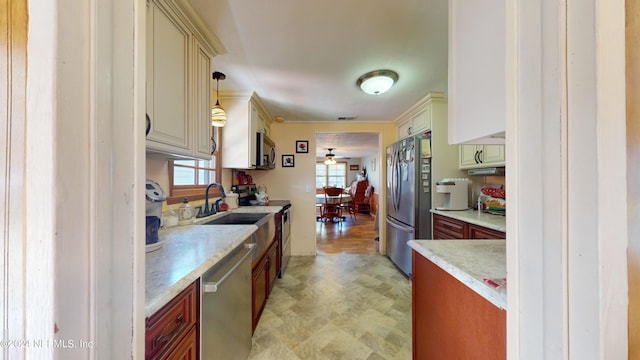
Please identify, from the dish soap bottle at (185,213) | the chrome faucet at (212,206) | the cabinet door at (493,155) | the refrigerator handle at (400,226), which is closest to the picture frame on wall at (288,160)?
the chrome faucet at (212,206)

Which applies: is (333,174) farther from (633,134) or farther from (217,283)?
(633,134)

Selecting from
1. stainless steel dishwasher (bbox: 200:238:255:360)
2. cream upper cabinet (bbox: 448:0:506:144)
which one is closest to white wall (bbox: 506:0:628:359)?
cream upper cabinet (bbox: 448:0:506:144)

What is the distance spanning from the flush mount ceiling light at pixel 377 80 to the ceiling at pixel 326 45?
6 centimetres

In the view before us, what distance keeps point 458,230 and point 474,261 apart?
1519 mm

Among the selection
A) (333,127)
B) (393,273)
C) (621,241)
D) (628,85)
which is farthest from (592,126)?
(333,127)

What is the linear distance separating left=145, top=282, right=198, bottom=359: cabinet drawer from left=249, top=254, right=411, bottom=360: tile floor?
991mm

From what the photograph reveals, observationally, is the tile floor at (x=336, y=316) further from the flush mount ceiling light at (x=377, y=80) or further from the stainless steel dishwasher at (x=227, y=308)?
the flush mount ceiling light at (x=377, y=80)

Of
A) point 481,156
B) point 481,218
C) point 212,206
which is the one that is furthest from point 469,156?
point 212,206

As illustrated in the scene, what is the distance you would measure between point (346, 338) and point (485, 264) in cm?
134

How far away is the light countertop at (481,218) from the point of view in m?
1.82

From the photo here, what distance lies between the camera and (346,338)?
179 cm

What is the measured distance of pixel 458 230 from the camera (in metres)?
2.24

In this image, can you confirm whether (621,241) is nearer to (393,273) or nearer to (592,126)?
(592,126)

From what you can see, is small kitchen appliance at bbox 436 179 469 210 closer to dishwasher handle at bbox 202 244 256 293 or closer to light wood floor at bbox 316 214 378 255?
light wood floor at bbox 316 214 378 255
